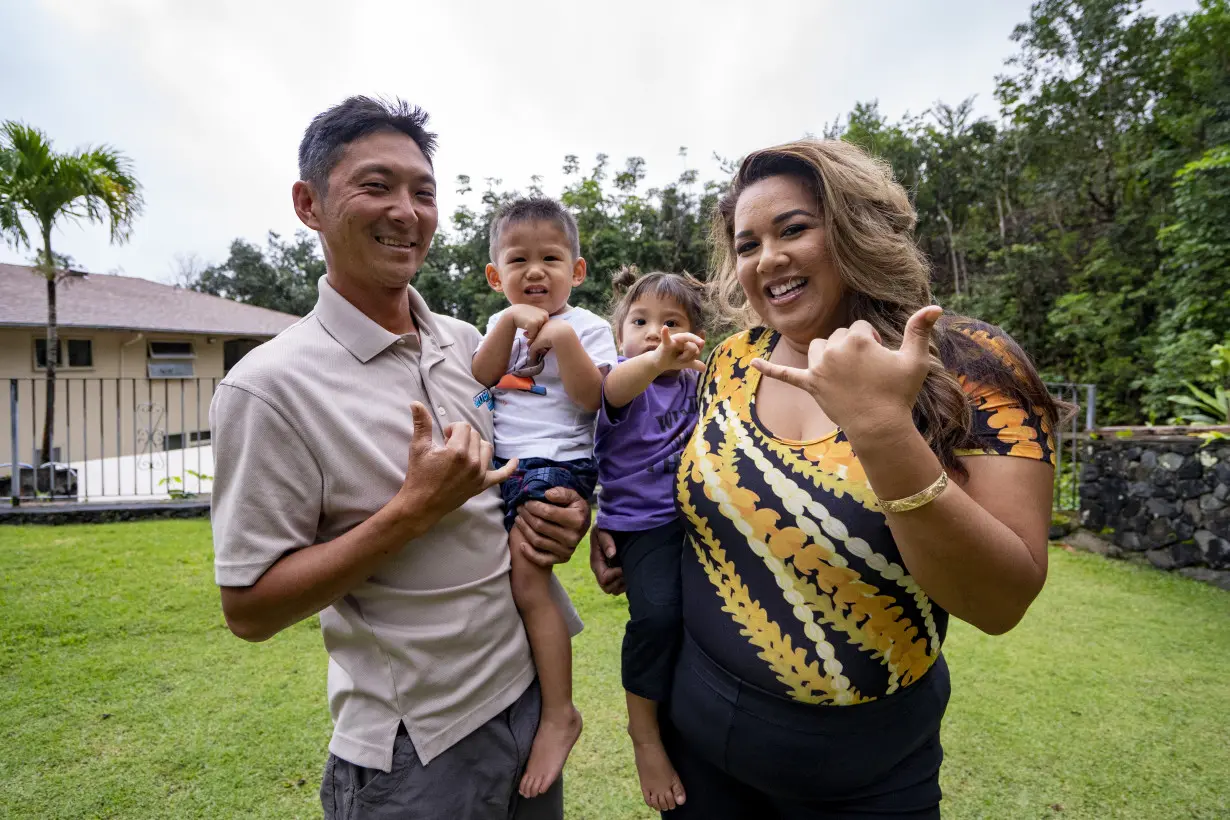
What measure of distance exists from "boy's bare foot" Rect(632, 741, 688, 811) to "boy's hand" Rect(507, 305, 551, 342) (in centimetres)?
109

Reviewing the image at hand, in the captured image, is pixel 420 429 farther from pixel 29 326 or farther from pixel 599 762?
pixel 29 326

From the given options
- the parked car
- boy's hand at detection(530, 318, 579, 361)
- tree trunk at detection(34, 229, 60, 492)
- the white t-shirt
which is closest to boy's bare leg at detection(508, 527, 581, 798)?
the white t-shirt

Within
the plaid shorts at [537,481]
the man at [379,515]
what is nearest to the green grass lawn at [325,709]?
the man at [379,515]

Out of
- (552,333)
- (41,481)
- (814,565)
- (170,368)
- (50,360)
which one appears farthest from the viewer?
(170,368)

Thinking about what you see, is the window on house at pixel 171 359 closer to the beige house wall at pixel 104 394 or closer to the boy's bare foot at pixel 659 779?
the beige house wall at pixel 104 394

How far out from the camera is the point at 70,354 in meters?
13.9

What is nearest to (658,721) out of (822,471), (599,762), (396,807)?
(396,807)

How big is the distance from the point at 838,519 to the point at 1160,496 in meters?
6.32

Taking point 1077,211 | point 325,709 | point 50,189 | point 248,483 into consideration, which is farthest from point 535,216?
point 1077,211

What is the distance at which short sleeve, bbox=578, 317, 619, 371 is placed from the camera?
194cm

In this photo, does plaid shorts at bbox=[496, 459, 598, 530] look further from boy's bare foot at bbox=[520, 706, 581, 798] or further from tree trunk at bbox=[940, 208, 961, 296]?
tree trunk at bbox=[940, 208, 961, 296]

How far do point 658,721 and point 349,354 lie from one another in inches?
46.6

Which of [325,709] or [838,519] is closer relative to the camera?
[838,519]

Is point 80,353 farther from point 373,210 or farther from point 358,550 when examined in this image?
point 358,550
